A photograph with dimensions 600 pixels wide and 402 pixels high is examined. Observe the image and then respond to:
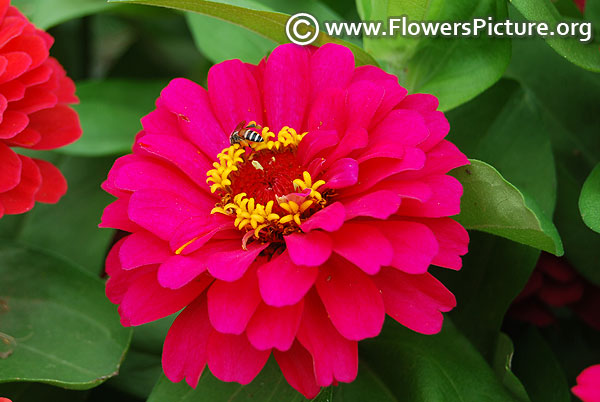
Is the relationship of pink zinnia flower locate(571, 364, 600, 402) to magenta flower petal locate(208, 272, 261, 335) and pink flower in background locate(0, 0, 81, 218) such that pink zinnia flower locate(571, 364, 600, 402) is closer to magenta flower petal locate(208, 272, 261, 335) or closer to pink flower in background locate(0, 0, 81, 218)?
magenta flower petal locate(208, 272, 261, 335)

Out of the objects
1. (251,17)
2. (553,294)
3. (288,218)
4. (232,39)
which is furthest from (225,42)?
(553,294)

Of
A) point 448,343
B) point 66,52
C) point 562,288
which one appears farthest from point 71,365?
point 66,52

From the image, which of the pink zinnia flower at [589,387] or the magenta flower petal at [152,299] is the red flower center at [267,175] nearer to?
the magenta flower petal at [152,299]

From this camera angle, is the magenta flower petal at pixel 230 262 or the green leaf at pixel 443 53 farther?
the green leaf at pixel 443 53

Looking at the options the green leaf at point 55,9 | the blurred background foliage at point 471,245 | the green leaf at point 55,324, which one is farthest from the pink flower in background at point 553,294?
the green leaf at point 55,9

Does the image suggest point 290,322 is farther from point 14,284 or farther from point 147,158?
point 14,284

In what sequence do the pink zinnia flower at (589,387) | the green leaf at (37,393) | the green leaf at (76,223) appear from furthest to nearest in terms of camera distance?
the green leaf at (76,223), the green leaf at (37,393), the pink zinnia flower at (589,387)

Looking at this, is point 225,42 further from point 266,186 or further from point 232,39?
point 266,186

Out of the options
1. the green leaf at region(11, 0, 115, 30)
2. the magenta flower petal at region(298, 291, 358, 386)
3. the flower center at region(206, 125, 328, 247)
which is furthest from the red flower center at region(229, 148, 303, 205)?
the green leaf at region(11, 0, 115, 30)
